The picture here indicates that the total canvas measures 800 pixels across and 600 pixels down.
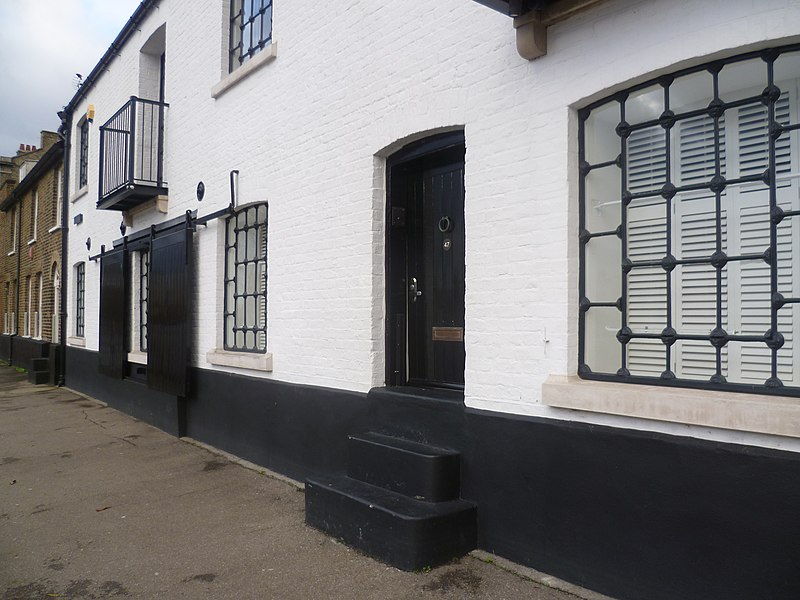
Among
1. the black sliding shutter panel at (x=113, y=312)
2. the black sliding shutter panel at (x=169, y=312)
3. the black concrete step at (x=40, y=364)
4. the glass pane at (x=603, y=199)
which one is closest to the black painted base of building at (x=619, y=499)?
the glass pane at (x=603, y=199)

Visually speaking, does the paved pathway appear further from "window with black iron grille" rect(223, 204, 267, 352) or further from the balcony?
the balcony

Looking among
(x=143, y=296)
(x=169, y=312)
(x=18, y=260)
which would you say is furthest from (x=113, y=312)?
(x=18, y=260)

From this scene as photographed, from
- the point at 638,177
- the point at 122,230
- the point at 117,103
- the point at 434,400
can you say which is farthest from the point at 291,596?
the point at 117,103

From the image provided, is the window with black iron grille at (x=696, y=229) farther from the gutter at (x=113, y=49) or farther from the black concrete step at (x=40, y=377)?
the black concrete step at (x=40, y=377)

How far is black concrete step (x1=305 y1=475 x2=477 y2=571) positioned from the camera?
3.75 metres

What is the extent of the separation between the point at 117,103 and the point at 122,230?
255 cm

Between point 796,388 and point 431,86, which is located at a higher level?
point 431,86

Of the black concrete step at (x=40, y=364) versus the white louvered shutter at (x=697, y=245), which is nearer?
the white louvered shutter at (x=697, y=245)

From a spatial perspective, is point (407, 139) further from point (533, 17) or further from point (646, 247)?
point (646, 247)

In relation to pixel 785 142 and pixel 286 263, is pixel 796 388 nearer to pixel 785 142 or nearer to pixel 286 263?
pixel 785 142

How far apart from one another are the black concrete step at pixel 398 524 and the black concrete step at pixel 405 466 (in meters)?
0.06

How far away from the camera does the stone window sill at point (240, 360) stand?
6250mm

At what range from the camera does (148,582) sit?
3.78 meters

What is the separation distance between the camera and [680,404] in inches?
118
